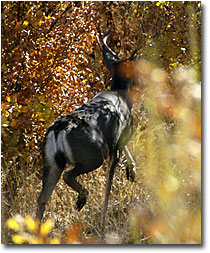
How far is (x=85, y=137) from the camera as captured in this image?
475 cm

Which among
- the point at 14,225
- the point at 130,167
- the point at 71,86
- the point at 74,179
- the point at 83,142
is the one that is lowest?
the point at 14,225

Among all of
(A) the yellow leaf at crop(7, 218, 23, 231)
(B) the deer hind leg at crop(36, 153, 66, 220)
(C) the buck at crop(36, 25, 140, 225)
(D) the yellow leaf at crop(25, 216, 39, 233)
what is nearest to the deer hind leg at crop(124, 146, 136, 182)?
(C) the buck at crop(36, 25, 140, 225)

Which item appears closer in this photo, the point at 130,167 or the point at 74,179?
the point at 74,179

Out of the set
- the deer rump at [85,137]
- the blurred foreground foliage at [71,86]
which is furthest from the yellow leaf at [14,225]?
the deer rump at [85,137]

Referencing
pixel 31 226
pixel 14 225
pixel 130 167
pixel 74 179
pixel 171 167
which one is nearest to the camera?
pixel 171 167

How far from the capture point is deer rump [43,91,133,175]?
4676 mm

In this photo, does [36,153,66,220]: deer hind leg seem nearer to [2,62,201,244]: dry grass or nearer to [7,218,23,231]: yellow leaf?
[7,218,23,231]: yellow leaf

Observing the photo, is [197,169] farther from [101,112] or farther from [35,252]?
[101,112]

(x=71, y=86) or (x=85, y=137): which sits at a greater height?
(x=71, y=86)

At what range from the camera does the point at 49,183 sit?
15.5ft

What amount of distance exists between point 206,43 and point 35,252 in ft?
8.73

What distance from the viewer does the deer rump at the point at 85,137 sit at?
4676 mm

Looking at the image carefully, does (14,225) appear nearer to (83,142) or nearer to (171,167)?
(83,142)

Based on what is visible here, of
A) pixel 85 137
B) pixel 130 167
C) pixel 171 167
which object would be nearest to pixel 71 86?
pixel 130 167
